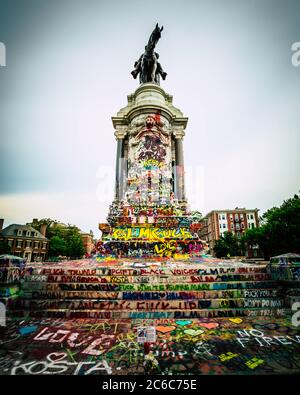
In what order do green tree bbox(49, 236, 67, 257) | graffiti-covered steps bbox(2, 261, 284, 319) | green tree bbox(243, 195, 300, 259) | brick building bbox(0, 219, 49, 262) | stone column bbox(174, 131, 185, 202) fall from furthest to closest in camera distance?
green tree bbox(49, 236, 67, 257) < brick building bbox(0, 219, 49, 262) < green tree bbox(243, 195, 300, 259) < stone column bbox(174, 131, 185, 202) < graffiti-covered steps bbox(2, 261, 284, 319)

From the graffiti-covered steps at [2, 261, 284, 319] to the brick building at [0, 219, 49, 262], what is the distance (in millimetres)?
43712

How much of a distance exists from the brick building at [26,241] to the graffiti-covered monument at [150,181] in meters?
37.9

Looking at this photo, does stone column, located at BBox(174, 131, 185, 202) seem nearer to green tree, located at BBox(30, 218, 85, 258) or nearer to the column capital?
the column capital

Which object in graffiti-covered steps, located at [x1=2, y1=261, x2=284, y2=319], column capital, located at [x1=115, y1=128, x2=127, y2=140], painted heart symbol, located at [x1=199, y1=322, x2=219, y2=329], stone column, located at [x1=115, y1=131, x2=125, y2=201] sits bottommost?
painted heart symbol, located at [x1=199, y1=322, x2=219, y2=329]

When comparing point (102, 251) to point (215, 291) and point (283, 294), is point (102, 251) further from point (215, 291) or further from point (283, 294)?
point (283, 294)

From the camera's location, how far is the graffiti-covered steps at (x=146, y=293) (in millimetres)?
5223

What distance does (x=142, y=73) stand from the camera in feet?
72.5

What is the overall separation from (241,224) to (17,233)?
215 feet

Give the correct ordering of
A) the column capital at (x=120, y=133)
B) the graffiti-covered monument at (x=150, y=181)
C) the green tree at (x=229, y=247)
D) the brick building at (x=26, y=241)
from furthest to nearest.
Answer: the green tree at (x=229, y=247), the brick building at (x=26, y=241), the column capital at (x=120, y=133), the graffiti-covered monument at (x=150, y=181)

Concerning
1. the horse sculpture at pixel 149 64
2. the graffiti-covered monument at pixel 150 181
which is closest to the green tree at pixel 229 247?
the graffiti-covered monument at pixel 150 181

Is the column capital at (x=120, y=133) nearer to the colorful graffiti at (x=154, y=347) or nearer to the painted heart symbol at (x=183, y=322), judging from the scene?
the colorful graffiti at (x=154, y=347)

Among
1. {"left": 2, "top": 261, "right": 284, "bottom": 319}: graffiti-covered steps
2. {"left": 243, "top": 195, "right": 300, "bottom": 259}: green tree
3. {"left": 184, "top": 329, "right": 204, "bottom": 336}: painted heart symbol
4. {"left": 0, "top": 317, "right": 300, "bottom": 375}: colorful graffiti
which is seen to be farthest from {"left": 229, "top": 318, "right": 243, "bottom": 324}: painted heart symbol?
{"left": 243, "top": 195, "right": 300, "bottom": 259}: green tree

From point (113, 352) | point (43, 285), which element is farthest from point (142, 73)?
point (113, 352)

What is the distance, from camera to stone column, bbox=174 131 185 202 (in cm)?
1774
